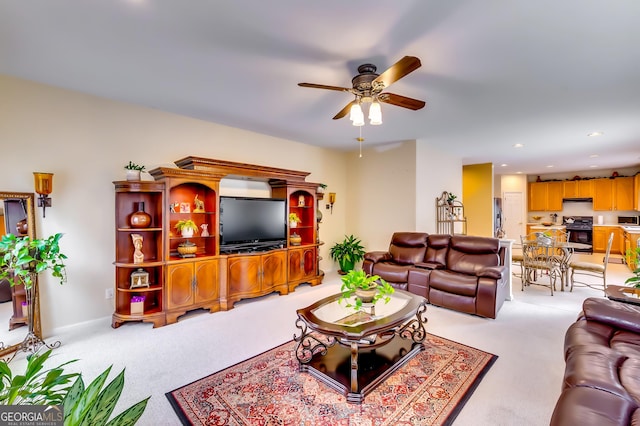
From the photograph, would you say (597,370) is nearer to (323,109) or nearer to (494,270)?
(494,270)

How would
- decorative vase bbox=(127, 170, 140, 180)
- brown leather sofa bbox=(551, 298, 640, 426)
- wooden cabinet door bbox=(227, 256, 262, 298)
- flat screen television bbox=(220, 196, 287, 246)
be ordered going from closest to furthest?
brown leather sofa bbox=(551, 298, 640, 426) < decorative vase bbox=(127, 170, 140, 180) < wooden cabinet door bbox=(227, 256, 262, 298) < flat screen television bbox=(220, 196, 287, 246)

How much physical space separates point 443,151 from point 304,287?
398cm

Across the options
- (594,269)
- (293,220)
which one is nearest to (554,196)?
(594,269)

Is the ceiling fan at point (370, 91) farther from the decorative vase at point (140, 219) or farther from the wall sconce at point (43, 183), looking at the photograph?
the wall sconce at point (43, 183)

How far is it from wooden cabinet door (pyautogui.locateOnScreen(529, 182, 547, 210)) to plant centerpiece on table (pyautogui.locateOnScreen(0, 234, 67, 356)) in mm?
11821

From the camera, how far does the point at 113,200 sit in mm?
3508

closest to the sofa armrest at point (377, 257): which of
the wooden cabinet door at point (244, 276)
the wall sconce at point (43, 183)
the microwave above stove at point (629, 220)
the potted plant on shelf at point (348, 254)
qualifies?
the potted plant on shelf at point (348, 254)

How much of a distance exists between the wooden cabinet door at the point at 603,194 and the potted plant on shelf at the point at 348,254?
25.7ft

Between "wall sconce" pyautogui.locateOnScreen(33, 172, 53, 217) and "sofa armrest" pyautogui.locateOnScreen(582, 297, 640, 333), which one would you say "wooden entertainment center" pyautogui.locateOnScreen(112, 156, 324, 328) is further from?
Result: "sofa armrest" pyautogui.locateOnScreen(582, 297, 640, 333)

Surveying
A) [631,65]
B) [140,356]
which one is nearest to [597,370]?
[631,65]

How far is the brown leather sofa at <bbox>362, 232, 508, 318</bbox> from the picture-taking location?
11.8 feet

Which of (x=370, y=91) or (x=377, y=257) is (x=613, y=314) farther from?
(x=377, y=257)

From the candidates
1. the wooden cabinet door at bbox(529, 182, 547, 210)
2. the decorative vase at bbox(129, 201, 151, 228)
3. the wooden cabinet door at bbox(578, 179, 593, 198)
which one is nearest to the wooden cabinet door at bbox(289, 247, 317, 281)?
the decorative vase at bbox(129, 201, 151, 228)

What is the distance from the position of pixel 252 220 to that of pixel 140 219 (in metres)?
1.49
